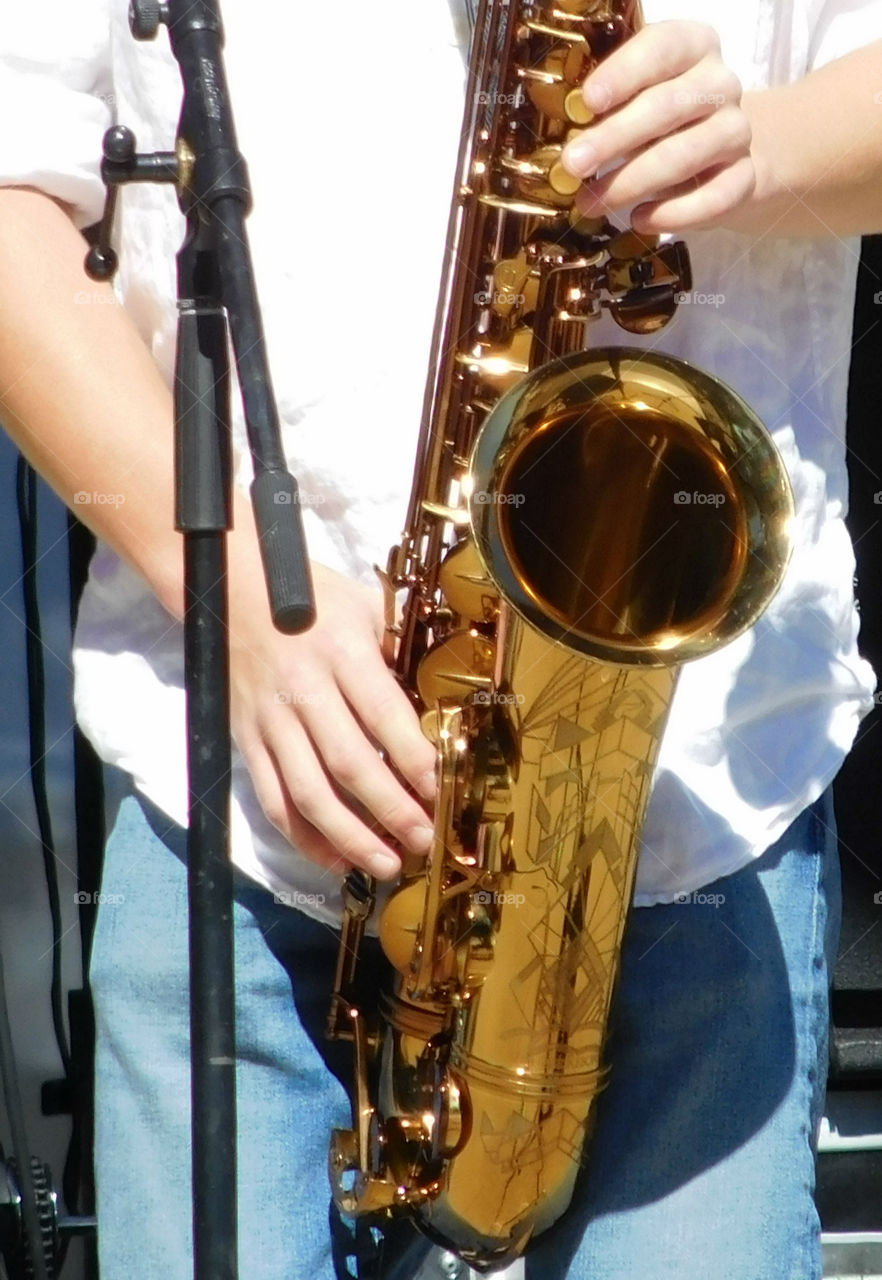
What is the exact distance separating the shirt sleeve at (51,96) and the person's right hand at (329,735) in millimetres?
342

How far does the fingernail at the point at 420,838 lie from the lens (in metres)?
1.20

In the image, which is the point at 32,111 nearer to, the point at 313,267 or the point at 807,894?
the point at 313,267

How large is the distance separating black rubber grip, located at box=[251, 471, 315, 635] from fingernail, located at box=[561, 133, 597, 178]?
409 mm

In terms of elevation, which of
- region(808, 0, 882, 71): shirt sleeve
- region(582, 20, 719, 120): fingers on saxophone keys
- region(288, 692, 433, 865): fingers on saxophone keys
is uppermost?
region(808, 0, 882, 71): shirt sleeve

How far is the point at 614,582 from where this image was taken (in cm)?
124

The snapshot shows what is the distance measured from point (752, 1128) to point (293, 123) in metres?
0.81

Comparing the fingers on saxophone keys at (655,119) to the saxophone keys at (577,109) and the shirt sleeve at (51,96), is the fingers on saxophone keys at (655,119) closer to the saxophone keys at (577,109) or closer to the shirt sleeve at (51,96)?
the saxophone keys at (577,109)

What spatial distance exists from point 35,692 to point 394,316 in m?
1.01

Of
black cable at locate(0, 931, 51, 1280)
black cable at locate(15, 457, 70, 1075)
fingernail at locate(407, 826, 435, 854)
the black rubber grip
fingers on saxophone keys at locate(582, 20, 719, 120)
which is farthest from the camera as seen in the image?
black cable at locate(15, 457, 70, 1075)

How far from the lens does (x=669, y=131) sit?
3.59 ft

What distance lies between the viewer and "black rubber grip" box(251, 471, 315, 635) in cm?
77

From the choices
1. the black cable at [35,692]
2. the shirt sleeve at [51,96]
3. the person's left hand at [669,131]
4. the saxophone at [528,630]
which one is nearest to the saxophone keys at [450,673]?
the saxophone at [528,630]

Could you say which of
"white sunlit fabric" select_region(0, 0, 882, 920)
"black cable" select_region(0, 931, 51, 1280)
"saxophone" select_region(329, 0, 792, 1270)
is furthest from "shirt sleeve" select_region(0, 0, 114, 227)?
"black cable" select_region(0, 931, 51, 1280)

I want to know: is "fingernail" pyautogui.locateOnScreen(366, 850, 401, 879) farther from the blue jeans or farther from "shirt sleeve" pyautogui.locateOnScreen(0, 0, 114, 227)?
"shirt sleeve" pyautogui.locateOnScreen(0, 0, 114, 227)
